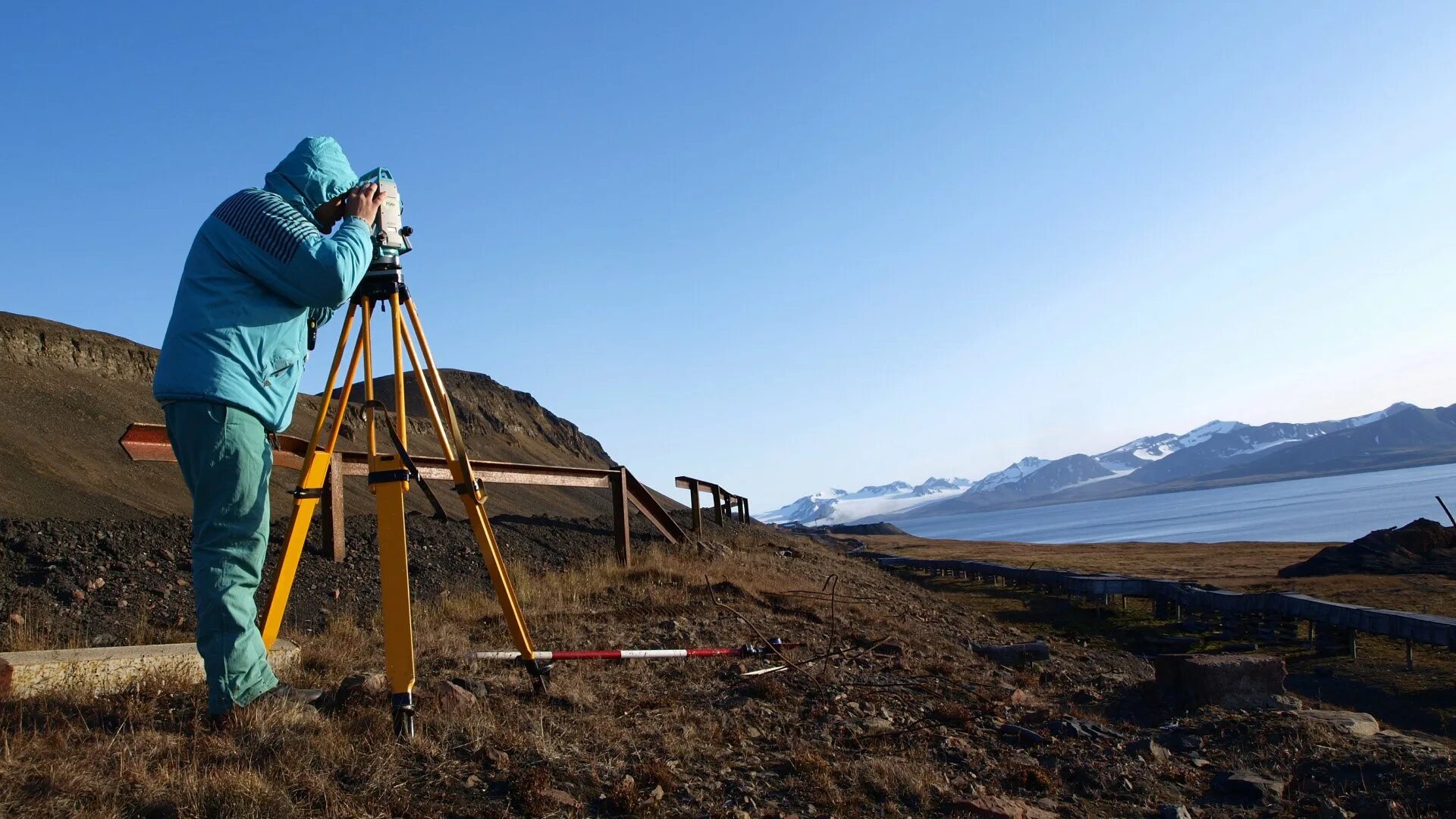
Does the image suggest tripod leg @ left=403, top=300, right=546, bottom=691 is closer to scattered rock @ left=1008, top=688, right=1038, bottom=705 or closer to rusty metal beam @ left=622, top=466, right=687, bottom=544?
scattered rock @ left=1008, top=688, right=1038, bottom=705

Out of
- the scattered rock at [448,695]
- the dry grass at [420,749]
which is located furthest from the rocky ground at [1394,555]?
the scattered rock at [448,695]

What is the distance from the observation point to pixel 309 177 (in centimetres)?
371

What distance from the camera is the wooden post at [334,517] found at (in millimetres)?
7539

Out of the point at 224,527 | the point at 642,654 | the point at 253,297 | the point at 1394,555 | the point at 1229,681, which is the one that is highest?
the point at 253,297

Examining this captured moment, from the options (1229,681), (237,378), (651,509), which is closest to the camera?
(237,378)

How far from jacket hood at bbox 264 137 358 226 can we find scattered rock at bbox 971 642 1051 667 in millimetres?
6280

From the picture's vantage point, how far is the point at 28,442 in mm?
11289

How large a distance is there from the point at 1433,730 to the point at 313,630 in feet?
26.8

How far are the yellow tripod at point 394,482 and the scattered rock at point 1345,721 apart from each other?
4.28 meters

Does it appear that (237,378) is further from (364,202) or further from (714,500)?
(714,500)

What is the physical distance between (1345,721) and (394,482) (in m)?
5.22

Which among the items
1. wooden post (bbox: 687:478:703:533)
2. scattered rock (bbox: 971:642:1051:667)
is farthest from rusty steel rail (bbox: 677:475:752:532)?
scattered rock (bbox: 971:642:1051:667)

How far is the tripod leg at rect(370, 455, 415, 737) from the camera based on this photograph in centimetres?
345

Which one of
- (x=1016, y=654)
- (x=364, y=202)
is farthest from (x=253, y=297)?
(x=1016, y=654)
